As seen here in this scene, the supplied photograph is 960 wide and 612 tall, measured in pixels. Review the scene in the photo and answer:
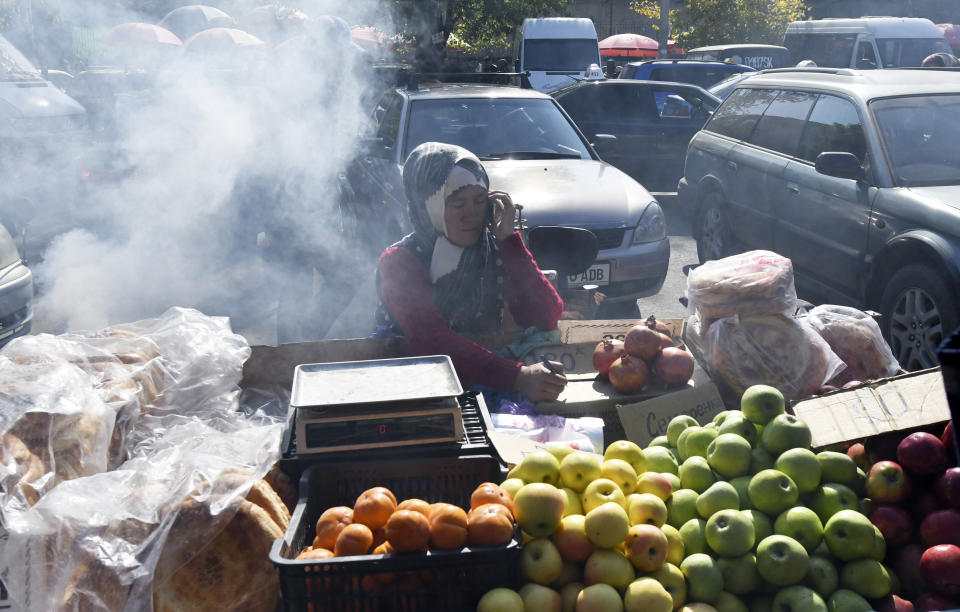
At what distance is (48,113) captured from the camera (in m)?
10.4

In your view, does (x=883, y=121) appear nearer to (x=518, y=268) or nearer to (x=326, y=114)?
(x=518, y=268)

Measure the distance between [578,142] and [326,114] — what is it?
5515mm

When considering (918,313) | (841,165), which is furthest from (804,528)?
(841,165)

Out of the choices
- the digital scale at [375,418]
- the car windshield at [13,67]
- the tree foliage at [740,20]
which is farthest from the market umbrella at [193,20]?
the digital scale at [375,418]

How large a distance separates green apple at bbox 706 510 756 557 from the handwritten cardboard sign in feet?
2.87

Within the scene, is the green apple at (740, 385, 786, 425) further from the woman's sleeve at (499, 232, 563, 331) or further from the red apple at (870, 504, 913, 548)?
the woman's sleeve at (499, 232, 563, 331)

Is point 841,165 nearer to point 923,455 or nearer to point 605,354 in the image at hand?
point 605,354

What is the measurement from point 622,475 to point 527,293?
1.56 m

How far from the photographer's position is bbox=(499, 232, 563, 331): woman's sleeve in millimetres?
3756

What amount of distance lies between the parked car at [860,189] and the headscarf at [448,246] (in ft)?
9.03

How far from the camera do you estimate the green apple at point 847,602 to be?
6.49 feet

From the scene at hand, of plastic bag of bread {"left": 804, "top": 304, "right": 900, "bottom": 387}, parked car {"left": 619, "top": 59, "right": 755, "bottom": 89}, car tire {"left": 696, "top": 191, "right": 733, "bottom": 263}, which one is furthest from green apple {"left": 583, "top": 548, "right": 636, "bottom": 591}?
parked car {"left": 619, "top": 59, "right": 755, "bottom": 89}

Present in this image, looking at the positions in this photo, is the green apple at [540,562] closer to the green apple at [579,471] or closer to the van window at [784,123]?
the green apple at [579,471]

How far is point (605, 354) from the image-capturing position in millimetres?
3285
